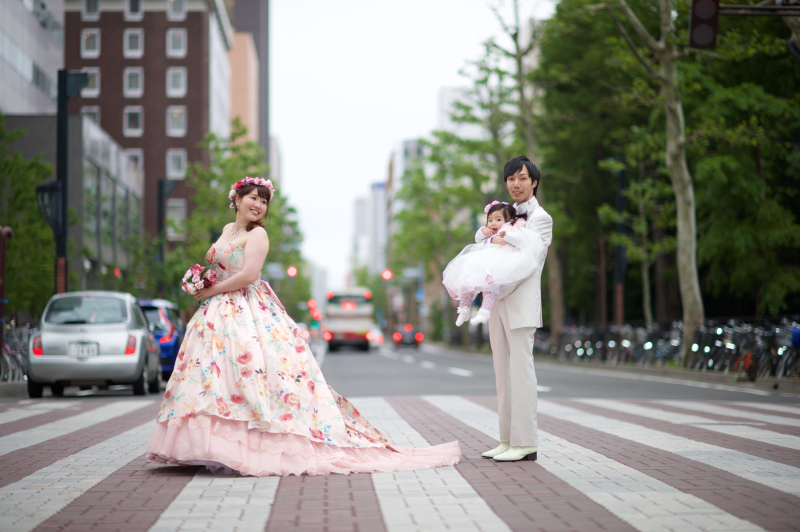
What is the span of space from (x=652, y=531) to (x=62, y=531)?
269 cm

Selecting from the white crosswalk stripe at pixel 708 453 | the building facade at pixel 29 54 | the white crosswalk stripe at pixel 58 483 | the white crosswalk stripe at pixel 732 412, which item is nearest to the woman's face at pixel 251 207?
the white crosswalk stripe at pixel 58 483

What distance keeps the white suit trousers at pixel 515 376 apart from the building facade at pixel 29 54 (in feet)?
103

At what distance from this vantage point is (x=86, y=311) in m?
14.4

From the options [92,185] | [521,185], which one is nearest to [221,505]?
[521,185]

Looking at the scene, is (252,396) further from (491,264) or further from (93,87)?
(93,87)

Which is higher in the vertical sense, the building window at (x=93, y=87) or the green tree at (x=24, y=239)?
the building window at (x=93, y=87)

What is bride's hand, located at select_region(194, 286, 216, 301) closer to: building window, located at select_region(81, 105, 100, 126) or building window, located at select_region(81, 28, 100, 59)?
building window, located at select_region(81, 105, 100, 126)

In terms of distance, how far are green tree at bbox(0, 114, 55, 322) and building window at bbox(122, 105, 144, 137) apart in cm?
4640

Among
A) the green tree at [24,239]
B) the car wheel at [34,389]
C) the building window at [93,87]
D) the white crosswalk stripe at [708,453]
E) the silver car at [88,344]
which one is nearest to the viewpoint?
the white crosswalk stripe at [708,453]

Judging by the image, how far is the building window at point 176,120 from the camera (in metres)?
66.3

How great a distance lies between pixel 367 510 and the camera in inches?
193

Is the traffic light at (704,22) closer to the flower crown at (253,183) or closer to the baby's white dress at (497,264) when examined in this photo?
the baby's white dress at (497,264)

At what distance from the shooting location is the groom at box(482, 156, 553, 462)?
6.42 meters

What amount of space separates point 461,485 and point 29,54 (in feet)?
123
